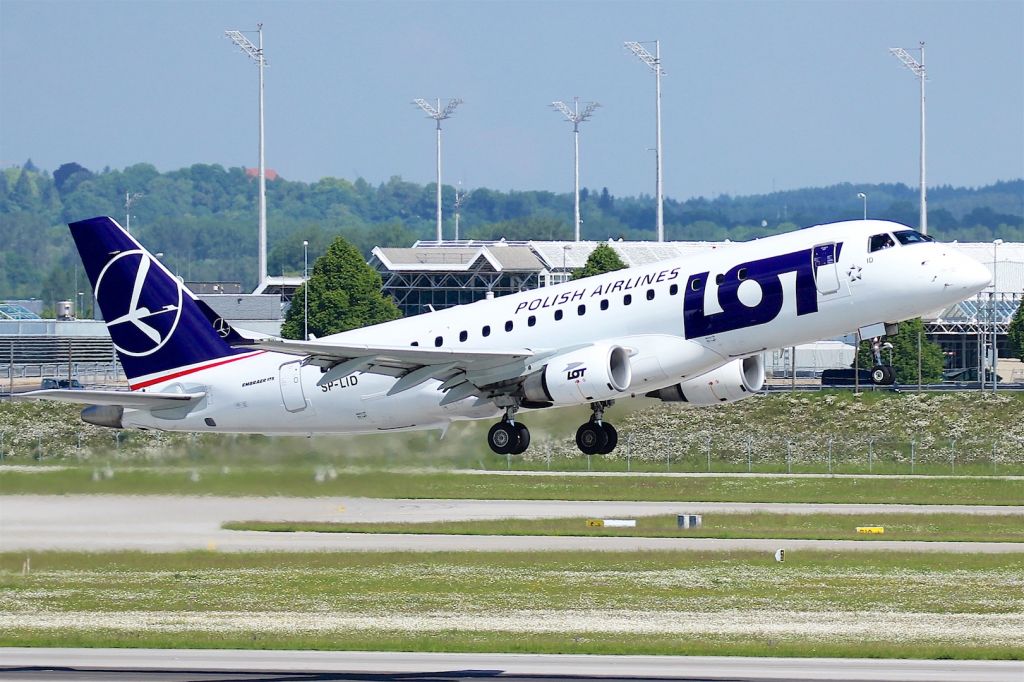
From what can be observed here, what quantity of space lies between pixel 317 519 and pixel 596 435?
17.4 metres

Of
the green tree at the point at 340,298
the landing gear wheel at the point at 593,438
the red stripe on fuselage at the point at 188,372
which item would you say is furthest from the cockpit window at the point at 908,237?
the green tree at the point at 340,298

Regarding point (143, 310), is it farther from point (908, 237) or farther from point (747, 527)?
point (747, 527)

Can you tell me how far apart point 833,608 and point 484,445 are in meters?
13.2

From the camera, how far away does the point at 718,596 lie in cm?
4500

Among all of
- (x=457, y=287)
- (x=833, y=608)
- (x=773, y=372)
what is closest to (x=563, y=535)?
(x=833, y=608)

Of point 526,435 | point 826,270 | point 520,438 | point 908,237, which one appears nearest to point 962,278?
point 908,237

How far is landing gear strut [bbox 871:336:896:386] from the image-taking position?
138 feet

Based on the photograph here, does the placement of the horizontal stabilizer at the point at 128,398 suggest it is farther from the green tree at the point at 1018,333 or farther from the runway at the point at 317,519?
the green tree at the point at 1018,333

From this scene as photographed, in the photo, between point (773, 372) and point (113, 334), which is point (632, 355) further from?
point (773, 372)

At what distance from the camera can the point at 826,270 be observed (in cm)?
4138

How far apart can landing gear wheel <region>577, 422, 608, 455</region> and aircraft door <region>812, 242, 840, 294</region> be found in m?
8.00

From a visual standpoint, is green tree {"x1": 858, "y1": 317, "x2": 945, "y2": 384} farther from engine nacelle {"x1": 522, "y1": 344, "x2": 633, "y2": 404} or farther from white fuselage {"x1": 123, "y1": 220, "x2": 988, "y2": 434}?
engine nacelle {"x1": 522, "y1": 344, "x2": 633, "y2": 404}

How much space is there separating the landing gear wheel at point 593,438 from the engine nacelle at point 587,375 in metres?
2.42

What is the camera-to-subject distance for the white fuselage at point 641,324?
135 feet
